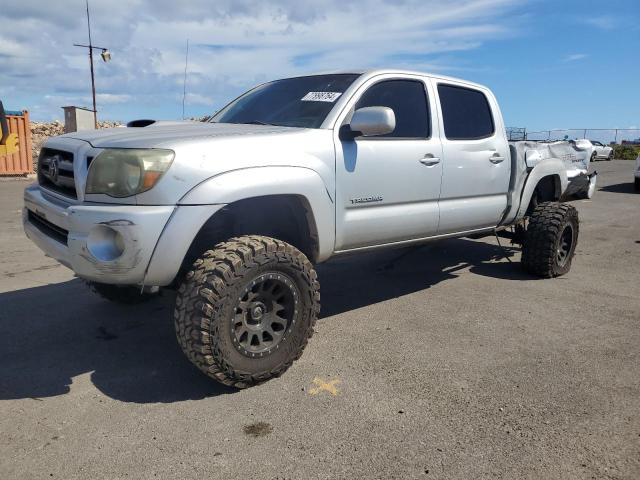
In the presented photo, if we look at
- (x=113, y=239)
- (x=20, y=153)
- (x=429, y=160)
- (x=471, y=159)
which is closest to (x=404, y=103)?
(x=429, y=160)

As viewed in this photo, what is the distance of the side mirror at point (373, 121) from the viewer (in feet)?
11.2

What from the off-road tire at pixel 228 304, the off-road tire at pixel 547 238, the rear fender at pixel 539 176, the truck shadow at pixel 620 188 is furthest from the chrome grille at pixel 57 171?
the truck shadow at pixel 620 188

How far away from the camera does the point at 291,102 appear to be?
13.3ft

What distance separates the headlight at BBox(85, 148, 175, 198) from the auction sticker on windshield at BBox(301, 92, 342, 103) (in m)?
1.42

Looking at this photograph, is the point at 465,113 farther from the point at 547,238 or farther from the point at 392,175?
the point at 547,238

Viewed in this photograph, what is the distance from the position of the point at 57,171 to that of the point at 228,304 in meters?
1.40

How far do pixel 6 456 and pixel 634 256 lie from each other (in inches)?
279

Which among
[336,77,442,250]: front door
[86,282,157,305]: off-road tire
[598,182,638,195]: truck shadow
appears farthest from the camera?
[598,182,638,195]: truck shadow

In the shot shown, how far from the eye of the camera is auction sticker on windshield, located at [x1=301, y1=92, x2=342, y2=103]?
3.81m

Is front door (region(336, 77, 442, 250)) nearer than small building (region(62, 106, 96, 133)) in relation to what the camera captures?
Yes

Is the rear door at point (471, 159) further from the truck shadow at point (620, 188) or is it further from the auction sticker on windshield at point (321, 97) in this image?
the truck shadow at point (620, 188)

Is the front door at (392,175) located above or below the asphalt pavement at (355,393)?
above

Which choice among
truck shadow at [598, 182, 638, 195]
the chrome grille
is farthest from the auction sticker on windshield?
truck shadow at [598, 182, 638, 195]

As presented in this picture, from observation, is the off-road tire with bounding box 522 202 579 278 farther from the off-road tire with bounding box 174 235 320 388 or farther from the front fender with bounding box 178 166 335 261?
the off-road tire with bounding box 174 235 320 388
